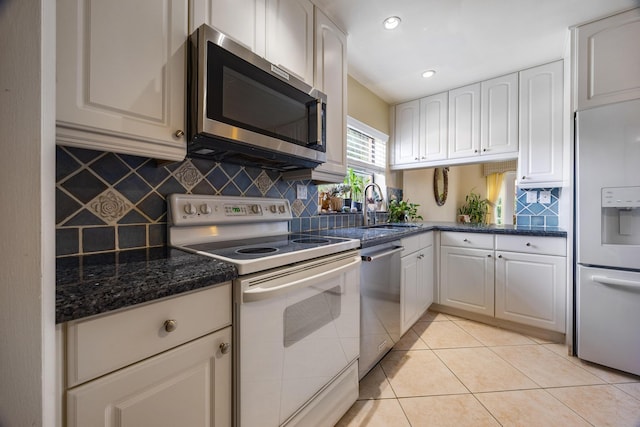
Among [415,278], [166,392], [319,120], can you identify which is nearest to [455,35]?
[319,120]

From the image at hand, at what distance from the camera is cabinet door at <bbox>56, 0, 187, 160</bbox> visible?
77cm

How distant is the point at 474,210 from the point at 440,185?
59 cm

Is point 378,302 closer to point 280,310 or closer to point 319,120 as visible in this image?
point 280,310

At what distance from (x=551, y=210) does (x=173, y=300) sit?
3181 mm

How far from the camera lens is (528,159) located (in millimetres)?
2391

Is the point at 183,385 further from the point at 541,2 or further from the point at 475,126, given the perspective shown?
the point at 475,126

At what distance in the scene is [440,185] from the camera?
3.90m

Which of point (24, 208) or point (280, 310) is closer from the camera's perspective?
point (24, 208)

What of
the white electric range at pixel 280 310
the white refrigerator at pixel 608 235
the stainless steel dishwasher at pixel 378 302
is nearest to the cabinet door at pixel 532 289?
the white refrigerator at pixel 608 235

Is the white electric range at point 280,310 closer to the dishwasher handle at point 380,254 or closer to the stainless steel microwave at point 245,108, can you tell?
the dishwasher handle at point 380,254

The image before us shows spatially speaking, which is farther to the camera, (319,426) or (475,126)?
(475,126)

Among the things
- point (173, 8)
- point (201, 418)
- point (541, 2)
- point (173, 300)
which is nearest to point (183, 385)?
point (201, 418)

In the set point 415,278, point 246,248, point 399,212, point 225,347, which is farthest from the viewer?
point 399,212

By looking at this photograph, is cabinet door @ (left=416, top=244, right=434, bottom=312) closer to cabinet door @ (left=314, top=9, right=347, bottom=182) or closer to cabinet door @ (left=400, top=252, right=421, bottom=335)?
cabinet door @ (left=400, top=252, right=421, bottom=335)
